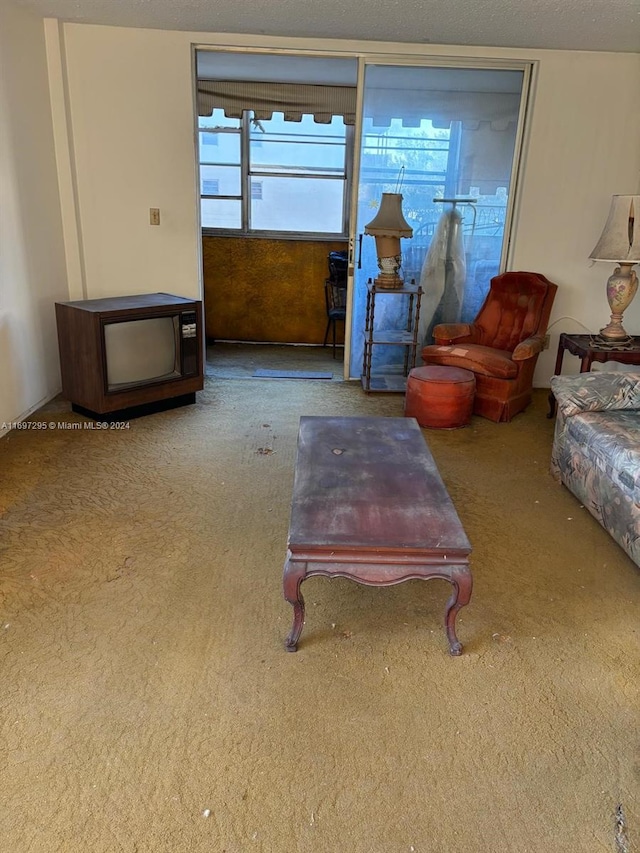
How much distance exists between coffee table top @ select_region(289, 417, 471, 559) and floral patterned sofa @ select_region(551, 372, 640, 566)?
Answer: 2.49 ft

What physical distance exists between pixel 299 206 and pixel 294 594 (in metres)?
4.90

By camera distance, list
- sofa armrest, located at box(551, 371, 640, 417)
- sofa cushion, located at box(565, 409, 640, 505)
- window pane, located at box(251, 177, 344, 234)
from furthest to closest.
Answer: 1. window pane, located at box(251, 177, 344, 234)
2. sofa armrest, located at box(551, 371, 640, 417)
3. sofa cushion, located at box(565, 409, 640, 505)

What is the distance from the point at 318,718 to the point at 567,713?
67 cm

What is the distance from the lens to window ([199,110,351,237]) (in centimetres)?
579

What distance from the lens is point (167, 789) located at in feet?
4.71

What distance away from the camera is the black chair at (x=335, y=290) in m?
5.53

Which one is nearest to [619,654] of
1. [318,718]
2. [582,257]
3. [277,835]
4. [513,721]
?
[513,721]

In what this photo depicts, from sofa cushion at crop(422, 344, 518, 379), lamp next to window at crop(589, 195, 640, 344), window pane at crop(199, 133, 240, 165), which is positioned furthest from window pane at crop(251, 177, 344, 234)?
lamp next to window at crop(589, 195, 640, 344)

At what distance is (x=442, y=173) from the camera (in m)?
4.32

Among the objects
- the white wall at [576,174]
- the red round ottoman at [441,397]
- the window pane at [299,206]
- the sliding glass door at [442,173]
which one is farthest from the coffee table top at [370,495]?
the window pane at [299,206]

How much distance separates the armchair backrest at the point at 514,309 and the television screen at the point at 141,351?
2.09 meters

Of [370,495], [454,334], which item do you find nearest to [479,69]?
[454,334]

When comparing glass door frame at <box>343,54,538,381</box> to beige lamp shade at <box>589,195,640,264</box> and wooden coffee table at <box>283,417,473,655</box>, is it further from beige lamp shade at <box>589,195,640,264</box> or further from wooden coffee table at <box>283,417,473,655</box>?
wooden coffee table at <box>283,417,473,655</box>

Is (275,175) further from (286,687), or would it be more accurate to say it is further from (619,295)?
(286,687)
